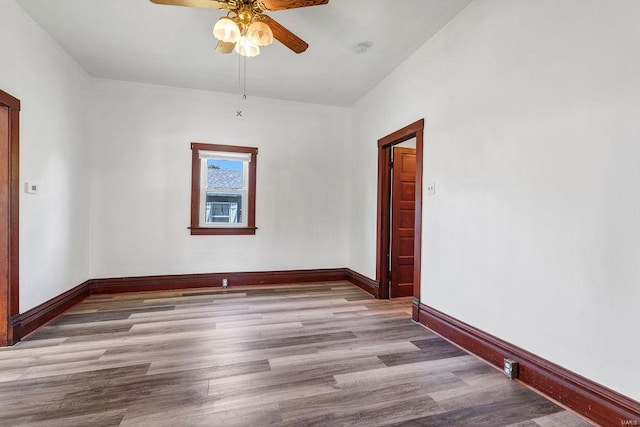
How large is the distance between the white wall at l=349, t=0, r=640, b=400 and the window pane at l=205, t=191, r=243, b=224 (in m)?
2.94

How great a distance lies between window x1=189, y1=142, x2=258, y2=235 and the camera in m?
4.55

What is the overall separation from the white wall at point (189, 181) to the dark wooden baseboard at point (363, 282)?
11.5 inches

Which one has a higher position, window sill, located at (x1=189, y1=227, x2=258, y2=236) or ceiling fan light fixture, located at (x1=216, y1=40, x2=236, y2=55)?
ceiling fan light fixture, located at (x1=216, y1=40, x2=236, y2=55)

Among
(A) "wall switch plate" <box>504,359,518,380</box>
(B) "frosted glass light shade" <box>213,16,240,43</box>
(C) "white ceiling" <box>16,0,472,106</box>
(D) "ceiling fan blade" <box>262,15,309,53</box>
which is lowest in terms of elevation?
(A) "wall switch plate" <box>504,359,518,380</box>

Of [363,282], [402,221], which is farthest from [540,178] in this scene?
[363,282]

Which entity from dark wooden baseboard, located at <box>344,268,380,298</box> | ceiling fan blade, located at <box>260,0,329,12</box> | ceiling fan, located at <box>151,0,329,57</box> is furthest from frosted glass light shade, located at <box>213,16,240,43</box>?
dark wooden baseboard, located at <box>344,268,380,298</box>

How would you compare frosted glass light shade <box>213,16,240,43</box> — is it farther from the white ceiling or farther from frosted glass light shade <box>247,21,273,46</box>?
the white ceiling

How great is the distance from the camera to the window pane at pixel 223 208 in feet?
15.3

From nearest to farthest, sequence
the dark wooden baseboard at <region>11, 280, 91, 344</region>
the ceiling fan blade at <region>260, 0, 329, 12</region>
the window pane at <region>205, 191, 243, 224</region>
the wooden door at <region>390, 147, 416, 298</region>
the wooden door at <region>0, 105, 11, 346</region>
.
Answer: the ceiling fan blade at <region>260, 0, 329, 12</region>, the wooden door at <region>0, 105, 11, 346</region>, the dark wooden baseboard at <region>11, 280, 91, 344</region>, the wooden door at <region>390, 147, 416, 298</region>, the window pane at <region>205, 191, 243, 224</region>

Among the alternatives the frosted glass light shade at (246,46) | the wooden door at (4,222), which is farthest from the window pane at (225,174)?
the frosted glass light shade at (246,46)

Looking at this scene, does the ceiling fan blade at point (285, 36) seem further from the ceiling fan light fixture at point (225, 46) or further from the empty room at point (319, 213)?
the ceiling fan light fixture at point (225, 46)

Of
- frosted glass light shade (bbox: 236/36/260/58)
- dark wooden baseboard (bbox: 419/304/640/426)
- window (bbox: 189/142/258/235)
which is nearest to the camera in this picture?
dark wooden baseboard (bbox: 419/304/640/426)

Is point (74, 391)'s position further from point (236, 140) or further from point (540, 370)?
point (236, 140)

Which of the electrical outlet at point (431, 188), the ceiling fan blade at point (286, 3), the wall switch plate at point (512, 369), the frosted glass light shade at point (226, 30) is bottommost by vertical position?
the wall switch plate at point (512, 369)
